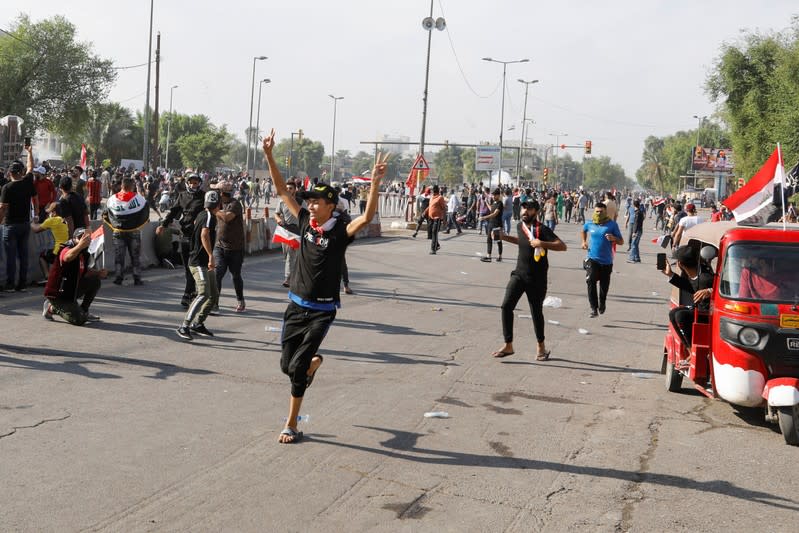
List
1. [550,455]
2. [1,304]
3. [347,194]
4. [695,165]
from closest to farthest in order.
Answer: [550,455]
[1,304]
[347,194]
[695,165]

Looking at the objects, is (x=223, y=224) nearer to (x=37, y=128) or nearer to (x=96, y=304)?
(x=96, y=304)

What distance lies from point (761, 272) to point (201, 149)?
322 ft

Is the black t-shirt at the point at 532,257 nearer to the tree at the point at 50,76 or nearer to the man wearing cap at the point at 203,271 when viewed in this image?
the man wearing cap at the point at 203,271

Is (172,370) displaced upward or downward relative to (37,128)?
downward

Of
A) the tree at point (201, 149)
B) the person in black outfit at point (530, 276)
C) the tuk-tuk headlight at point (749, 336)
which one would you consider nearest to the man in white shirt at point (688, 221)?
the person in black outfit at point (530, 276)

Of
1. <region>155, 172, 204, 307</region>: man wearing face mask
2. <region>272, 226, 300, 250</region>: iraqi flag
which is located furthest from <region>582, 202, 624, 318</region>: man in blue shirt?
<region>155, 172, 204, 307</region>: man wearing face mask

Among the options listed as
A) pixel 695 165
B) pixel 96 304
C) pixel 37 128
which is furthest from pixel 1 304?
pixel 695 165

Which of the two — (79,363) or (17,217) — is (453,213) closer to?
(17,217)

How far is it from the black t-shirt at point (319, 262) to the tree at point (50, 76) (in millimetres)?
58212

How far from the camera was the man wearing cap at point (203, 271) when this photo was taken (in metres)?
10.7

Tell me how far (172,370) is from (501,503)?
444 centimetres

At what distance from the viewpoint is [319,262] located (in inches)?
272

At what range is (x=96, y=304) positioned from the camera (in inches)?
507

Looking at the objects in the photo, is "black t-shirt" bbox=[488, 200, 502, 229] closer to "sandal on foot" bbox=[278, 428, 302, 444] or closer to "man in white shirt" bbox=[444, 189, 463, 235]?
"man in white shirt" bbox=[444, 189, 463, 235]
